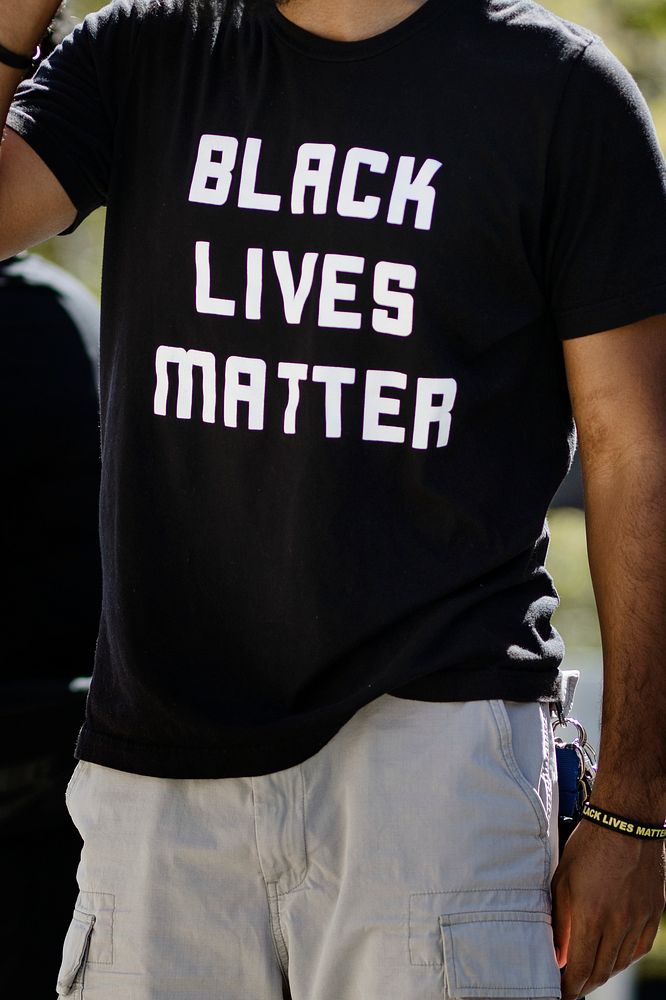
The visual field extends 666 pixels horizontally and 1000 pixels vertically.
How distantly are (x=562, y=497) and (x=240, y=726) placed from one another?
12.9 ft

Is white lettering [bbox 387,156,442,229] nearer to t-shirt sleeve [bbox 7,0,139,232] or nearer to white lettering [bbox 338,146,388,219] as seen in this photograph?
white lettering [bbox 338,146,388,219]

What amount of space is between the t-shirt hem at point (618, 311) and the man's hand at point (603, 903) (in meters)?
0.64

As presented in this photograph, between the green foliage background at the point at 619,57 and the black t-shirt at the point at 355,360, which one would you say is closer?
the black t-shirt at the point at 355,360

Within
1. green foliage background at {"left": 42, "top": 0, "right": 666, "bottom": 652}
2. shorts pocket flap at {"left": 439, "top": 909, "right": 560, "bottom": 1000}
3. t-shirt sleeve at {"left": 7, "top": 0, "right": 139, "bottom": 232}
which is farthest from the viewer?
green foliage background at {"left": 42, "top": 0, "right": 666, "bottom": 652}

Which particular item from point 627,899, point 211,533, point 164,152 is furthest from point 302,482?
point 627,899

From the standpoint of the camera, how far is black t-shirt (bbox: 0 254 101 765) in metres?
2.55

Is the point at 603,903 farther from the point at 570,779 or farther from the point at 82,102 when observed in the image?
the point at 82,102

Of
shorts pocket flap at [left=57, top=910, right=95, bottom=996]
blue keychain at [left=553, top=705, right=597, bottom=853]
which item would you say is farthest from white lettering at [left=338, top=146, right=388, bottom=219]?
shorts pocket flap at [left=57, top=910, right=95, bottom=996]

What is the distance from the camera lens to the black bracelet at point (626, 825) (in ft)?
6.06

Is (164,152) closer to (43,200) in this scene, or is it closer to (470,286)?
(43,200)

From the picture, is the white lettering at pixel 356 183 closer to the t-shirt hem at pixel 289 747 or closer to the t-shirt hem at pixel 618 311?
the t-shirt hem at pixel 618 311

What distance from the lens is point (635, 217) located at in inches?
72.9

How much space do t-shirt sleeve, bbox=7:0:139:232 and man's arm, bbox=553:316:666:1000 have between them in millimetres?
703

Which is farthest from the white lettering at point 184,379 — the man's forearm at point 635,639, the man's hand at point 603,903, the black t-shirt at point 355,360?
the man's hand at point 603,903
